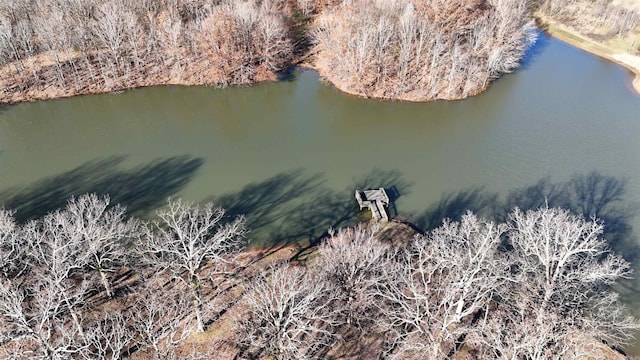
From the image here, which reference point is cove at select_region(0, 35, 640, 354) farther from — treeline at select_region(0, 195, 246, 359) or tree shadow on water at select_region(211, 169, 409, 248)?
treeline at select_region(0, 195, 246, 359)

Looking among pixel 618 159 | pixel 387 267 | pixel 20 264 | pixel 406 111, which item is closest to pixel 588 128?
pixel 618 159

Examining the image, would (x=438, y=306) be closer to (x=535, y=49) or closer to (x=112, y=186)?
(x=112, y=186)

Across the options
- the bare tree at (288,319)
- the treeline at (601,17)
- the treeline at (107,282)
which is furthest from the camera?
the treeline at (601,17)

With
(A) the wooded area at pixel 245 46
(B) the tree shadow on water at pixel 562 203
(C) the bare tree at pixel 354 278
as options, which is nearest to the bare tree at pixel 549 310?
(C) the bare tree at pixel 354 278

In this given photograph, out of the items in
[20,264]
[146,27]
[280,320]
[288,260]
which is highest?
[146,27]

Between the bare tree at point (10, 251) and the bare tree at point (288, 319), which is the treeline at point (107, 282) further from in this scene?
the bare tree at point (288, 319)

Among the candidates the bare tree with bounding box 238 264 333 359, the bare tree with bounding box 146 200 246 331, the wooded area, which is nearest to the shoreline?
the wooded area

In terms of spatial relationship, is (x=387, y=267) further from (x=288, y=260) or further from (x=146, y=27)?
(x=146, y=27)

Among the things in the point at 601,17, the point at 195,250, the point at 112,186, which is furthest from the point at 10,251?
the point at 601,17
